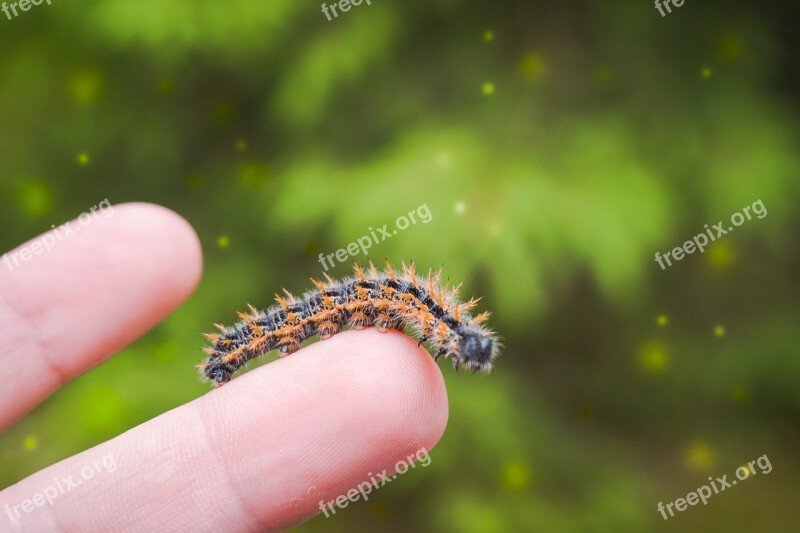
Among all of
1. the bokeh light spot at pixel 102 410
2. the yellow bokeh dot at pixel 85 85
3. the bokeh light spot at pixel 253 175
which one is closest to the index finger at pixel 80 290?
the bokeh light spot at pixel 102 410

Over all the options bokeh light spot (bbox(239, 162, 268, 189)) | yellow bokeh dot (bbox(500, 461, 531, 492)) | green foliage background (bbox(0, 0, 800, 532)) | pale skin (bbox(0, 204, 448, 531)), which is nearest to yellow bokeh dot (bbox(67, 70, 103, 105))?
green foliage background (bbox(0, 0, 800, 532))

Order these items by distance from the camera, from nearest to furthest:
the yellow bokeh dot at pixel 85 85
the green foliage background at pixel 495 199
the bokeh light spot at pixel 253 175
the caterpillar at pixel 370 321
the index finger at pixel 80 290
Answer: the caterpillar at pixel 370 321 → the index finger at pixel 80 290 → the green foliage background at pixel 495 199 → the yellow bokeh dot at pixel 85 85 → the bokeh light spot at pixel 253 175

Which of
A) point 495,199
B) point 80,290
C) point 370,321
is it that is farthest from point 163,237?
point 495,199

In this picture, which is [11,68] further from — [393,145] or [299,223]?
[393,145]

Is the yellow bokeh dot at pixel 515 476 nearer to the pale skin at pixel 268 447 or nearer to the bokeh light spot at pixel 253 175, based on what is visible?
the pale skin at pixel 268 447

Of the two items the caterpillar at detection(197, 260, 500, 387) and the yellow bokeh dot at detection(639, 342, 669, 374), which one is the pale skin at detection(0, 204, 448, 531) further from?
the yellow bokeh dot at detection(639, 342, 669, 374)

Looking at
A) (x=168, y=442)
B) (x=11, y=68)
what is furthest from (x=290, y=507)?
(x=11, y=68)

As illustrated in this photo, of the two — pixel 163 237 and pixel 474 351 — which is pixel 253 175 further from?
pixel 474 351

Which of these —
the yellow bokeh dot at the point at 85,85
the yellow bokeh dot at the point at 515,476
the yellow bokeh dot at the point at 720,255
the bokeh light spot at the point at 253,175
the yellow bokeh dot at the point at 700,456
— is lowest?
the yellow bokeh dot at the point at 700,456
